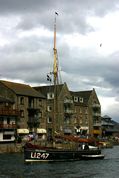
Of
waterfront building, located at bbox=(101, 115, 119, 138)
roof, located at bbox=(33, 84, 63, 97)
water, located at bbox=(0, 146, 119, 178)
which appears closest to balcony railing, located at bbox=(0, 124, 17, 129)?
roof, located at bbox=(33, 84, 63, 97)

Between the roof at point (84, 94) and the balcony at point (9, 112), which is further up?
the roof at point (84, 94)

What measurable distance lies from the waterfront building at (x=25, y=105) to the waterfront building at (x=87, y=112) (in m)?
24.9

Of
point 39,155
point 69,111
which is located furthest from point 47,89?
point 39,155

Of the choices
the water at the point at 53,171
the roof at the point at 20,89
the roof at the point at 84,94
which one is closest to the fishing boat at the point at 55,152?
the water at the point at 53,171

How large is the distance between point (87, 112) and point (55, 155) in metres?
84.8

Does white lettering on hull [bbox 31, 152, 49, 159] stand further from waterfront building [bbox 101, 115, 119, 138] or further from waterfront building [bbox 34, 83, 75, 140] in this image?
waterfront building [bbox 101, 115, 119, 138]

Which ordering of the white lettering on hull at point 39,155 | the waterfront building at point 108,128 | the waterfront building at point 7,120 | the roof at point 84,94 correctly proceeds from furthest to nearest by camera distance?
1. the waterfront building at point 108,128
2. the roof at point 84,94
3. the waterfront building at point 7,120
4. the white lettering on hull at point 39,155

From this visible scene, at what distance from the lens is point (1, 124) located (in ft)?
342

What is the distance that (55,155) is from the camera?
235 ft

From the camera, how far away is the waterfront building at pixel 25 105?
380ft

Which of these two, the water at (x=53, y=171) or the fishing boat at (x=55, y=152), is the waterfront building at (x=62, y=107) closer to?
the fishing boat at (x=55, y=152)

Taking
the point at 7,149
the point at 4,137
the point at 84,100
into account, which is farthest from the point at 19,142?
the point at 84,100

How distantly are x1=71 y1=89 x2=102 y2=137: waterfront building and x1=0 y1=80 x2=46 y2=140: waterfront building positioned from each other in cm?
2493

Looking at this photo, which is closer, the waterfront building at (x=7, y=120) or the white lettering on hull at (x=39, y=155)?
the white lettering on hull at (x=39, y=155)
